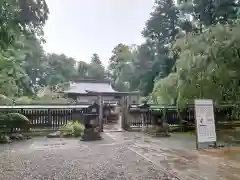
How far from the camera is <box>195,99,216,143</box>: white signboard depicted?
709 centimetres

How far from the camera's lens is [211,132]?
724cm

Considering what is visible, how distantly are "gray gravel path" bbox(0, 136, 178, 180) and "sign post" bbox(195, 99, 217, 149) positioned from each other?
1.90m

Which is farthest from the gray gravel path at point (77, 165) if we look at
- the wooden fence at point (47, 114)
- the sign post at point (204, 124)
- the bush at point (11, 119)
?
the wooden fence at point (47, 114)

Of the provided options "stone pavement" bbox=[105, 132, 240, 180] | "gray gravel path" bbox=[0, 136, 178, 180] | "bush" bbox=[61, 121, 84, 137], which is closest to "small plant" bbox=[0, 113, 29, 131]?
"bush" bbox=[61, 121, 84, 137]

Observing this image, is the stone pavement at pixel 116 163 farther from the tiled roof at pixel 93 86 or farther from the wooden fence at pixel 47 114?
the tiled roof at pixel 93 86

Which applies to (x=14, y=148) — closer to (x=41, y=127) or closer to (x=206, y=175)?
(x=41, y=127)

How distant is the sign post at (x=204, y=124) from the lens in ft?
23.2

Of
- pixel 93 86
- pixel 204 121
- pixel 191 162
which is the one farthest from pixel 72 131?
pixel 93 86

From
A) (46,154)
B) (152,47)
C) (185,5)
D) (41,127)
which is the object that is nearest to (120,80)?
(152,47)

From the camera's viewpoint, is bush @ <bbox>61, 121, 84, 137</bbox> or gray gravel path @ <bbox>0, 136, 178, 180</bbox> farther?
bush @ <bbox>61, 121, 84, 137</bbox>

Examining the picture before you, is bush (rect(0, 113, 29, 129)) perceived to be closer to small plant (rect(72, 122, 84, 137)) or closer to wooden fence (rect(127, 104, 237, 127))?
small plant (rect(72, 122, 84, 137))

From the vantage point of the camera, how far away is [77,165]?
222 inches

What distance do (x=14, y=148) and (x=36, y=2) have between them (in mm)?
5197

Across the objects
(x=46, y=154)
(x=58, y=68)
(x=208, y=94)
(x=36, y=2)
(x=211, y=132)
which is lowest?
(x=46, y=154)
